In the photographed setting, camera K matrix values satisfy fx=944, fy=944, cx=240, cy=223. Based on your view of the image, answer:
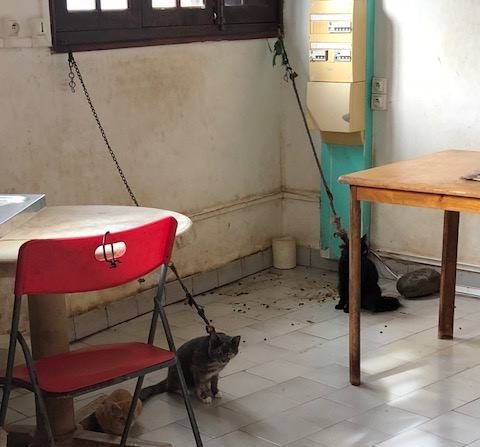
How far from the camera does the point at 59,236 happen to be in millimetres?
3051

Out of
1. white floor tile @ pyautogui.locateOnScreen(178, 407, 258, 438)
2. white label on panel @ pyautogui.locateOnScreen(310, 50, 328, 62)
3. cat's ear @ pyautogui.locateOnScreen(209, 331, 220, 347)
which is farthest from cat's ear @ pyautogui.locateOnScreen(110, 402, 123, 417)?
white label on panel @ pyautogui.locateOnScreen(310, 50, 328, 62)

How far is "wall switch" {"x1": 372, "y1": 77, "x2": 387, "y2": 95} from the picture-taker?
530 cm

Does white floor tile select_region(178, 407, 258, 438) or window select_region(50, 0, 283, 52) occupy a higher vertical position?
window select_region(50, 0, 283, 52)

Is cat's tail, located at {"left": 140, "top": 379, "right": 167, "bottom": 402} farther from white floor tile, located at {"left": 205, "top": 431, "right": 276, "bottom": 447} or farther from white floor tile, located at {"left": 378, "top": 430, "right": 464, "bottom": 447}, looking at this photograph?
white floor tile, located at {"left": 378, "top": 430, "right": 464, "bottom": 447}

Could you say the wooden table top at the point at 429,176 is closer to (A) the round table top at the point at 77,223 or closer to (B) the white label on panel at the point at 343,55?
(A) the round table top at the point at 77,223

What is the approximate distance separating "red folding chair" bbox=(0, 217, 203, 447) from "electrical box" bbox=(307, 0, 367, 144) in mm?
2571

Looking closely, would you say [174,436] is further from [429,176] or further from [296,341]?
[429,176]

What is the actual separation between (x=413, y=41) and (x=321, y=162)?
3.00 ft

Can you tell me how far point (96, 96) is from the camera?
15.3 feet

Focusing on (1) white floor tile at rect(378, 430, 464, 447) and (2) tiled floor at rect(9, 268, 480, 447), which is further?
(2) tiled floor at rect(9, 268, 480, 447)

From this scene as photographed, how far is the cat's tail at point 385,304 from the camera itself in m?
4.93

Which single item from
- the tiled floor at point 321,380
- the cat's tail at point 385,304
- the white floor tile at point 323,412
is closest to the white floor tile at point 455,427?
the tiled floor at point 321,380

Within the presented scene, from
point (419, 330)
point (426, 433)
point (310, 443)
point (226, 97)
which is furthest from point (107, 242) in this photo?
point (226, 97)

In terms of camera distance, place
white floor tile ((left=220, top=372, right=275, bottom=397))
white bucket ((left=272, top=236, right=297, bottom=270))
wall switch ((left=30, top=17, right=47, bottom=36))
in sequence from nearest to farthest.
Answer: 1. white floor tile ((left=220, top=372, right=275, bottom=397))
2. wall switch ((left=30, top=17, right=47, bottom=36))
3. white bucket ((left=272, top=236, right=297, bottom=270))
